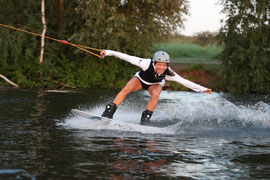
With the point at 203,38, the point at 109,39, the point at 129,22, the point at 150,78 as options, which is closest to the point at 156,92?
the point at 150,78

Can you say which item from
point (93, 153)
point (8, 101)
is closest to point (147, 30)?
point (8, 101)

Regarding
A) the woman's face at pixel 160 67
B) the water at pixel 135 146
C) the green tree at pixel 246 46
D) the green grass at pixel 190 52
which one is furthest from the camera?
the green grass at pixel 190 52

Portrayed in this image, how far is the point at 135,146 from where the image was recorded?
26.0 ft

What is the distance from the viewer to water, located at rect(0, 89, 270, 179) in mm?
6102

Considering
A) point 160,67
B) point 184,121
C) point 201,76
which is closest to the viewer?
point 160,67

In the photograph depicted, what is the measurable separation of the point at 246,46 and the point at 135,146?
15928mm

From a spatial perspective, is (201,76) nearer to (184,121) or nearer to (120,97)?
(184,121)

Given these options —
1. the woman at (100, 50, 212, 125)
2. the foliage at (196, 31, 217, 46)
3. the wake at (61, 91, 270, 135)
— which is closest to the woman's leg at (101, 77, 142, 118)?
the woman at (100, 50, 212, 125)

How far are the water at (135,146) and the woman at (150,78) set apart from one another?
19.7 inches

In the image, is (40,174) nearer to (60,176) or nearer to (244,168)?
(60,176)

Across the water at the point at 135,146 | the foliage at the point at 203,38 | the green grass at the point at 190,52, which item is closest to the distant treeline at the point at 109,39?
the water at the point at 135,146

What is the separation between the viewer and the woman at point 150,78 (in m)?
10.2

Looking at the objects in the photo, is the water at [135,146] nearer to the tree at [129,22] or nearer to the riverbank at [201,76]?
the tree at [129,22]

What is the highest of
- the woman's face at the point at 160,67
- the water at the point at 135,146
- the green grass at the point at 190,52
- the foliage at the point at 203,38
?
the foliage at the point at 203,38
